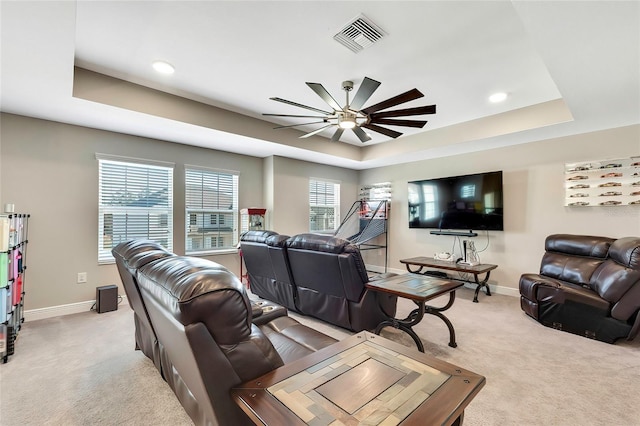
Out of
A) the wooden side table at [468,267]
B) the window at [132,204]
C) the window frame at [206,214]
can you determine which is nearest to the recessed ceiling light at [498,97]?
the wooden side table at [468,267]

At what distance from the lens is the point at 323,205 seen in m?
6.48

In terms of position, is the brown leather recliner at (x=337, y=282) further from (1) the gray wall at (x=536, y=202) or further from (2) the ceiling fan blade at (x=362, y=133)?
(1) the gray wall at (x=536, y=202)

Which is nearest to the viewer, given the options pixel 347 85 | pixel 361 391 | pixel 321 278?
pixel 361 391

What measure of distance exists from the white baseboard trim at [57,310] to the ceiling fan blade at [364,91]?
414cm

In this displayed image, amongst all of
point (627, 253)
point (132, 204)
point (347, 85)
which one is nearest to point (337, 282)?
point (347, 85)

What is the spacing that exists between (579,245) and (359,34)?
12.2ft

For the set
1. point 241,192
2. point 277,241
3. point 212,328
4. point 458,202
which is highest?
point 241,192

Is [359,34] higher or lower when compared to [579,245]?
higher

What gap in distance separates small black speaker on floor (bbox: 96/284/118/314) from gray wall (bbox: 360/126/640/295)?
525 centimetres

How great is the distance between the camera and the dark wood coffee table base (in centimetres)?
245

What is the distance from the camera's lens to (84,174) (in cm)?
379

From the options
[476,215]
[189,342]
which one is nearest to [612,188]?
[476,215]

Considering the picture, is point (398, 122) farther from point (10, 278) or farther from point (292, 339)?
point (10, 278)

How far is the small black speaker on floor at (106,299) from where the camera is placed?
12.0 ft
